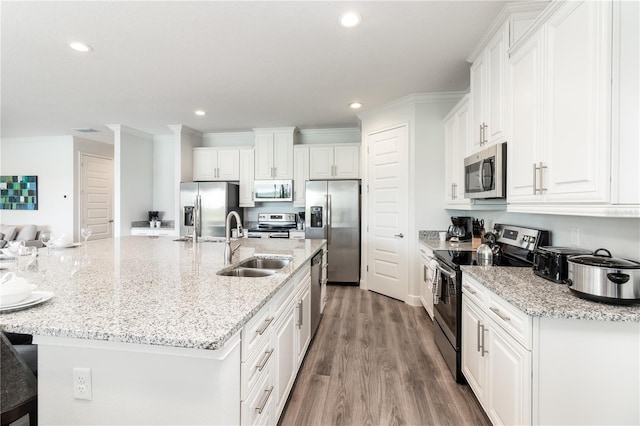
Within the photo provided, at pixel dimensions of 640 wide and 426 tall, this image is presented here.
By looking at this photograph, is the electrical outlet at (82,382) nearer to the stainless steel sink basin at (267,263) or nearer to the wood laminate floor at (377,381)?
the wood laminate floor at (377,381)

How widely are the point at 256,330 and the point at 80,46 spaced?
9.76 ft

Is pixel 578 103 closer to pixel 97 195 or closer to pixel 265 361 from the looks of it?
pixel 265 361

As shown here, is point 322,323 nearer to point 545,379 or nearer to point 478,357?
point 478,357

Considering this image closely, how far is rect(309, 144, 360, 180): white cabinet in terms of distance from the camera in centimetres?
504

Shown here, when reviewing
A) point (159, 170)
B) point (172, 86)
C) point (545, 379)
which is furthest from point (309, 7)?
point (159, 170)

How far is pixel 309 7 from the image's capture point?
2094 mm

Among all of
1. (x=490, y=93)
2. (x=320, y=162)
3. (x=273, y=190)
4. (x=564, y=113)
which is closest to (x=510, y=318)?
(x=564, y=113)

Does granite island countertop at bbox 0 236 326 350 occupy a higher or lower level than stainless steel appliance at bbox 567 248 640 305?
lower

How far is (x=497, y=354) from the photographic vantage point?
5.15ft

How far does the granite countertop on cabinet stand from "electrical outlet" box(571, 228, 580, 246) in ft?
1.24

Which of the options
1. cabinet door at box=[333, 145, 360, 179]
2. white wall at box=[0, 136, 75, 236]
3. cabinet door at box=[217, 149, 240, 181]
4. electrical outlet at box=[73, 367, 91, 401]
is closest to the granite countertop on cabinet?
electrical outlet at box=[73, 367, 91, 401]

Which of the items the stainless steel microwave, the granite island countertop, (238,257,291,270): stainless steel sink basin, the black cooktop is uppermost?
the stainless steel microwave

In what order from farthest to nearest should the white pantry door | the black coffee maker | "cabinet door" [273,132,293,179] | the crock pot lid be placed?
"cabinet door" [273,132,293,179] < the white pantry door < the black coffee maker < the crock pot lid

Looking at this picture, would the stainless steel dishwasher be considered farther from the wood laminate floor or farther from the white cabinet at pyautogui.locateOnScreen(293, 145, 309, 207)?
the white cabinet at pyautogui.locateOnScreen(293, 145, 309, 207)
